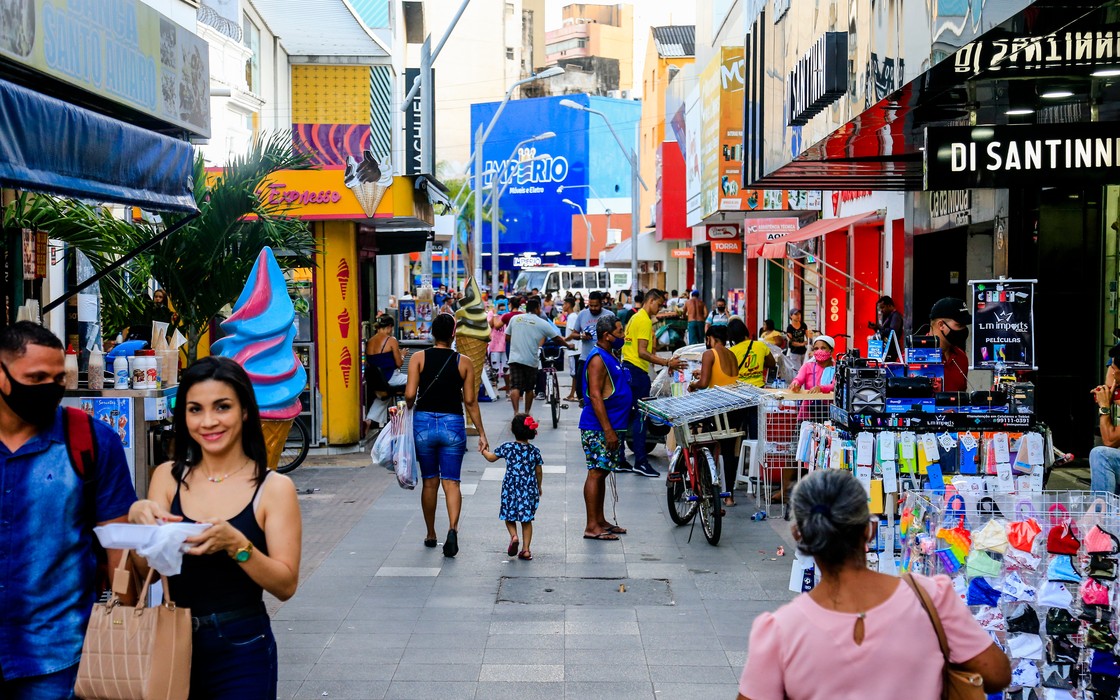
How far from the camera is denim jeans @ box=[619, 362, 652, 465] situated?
1419cm

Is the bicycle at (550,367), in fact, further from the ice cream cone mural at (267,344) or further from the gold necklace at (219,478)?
the gold necklace at (219,478)

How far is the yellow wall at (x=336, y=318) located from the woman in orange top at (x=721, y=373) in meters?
4.68

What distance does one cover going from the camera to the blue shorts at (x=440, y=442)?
382 inches

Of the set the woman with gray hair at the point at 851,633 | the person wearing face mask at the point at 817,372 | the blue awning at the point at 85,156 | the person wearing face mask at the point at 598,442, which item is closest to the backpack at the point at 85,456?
the blue awning at the point at 85,156

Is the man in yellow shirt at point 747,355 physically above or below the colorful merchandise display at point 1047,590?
above

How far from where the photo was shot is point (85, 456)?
4.02m

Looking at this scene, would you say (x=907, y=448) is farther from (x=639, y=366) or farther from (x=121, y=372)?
(x=639, y=366)

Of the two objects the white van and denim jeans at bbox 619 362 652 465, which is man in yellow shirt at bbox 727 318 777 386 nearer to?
denim jeans at bbox 619 362 652 465

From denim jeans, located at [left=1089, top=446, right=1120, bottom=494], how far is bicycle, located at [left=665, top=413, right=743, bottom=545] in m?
2.86

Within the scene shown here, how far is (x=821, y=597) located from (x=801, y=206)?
779 inches

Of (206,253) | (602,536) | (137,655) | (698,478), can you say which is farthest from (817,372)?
(137,655)

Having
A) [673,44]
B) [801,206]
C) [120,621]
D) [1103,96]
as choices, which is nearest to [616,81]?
[673,44]

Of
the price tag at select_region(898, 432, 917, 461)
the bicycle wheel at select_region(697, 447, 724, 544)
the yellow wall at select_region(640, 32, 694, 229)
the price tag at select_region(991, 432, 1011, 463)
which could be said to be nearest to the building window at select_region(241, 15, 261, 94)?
the bicycle wheel at select_region(697, 447, 724, 544)

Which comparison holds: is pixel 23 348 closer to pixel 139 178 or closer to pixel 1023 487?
pixel 139 178
